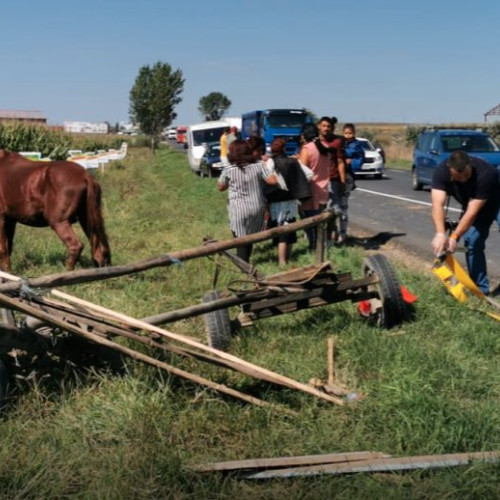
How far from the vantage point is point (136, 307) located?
251 inches

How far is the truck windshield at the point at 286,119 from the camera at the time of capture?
95.0ft

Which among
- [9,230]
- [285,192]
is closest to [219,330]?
[285,192]

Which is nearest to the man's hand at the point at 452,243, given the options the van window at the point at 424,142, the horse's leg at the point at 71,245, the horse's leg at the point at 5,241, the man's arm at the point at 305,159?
the man's arm at the point at 305,159

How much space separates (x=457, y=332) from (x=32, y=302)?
333cm

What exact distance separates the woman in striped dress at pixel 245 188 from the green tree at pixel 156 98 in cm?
5813

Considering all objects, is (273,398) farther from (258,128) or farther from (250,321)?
(258,128)

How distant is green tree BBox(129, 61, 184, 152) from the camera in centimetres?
6538

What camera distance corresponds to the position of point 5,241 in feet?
27.6

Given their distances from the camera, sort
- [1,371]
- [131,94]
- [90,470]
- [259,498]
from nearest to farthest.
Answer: [259,498]
[90,470]
[1,371]
[131,94]

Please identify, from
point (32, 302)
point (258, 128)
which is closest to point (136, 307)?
point (32, 302)

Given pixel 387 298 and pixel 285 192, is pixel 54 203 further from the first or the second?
pixel 387 298

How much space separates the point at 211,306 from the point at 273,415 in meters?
0.93

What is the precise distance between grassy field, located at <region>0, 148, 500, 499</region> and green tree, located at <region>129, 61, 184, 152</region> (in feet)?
199

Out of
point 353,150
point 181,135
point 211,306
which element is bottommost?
point 211,306
